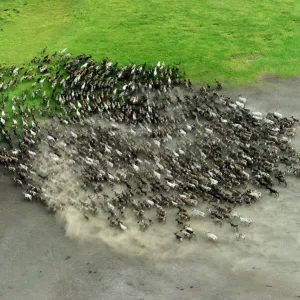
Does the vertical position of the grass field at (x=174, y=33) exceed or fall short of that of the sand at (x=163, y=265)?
it exceeds it

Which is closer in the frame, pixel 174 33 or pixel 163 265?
pixel 163 265

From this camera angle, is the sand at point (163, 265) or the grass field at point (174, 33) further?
the grass field at point (174, 33)

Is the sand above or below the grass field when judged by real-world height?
below

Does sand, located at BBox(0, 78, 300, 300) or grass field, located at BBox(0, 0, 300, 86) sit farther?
grass field, located at BBox(0, 0, 300, 86)

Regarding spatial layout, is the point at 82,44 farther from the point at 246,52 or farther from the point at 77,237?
the point at 77,237

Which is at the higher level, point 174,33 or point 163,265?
point 174,33
